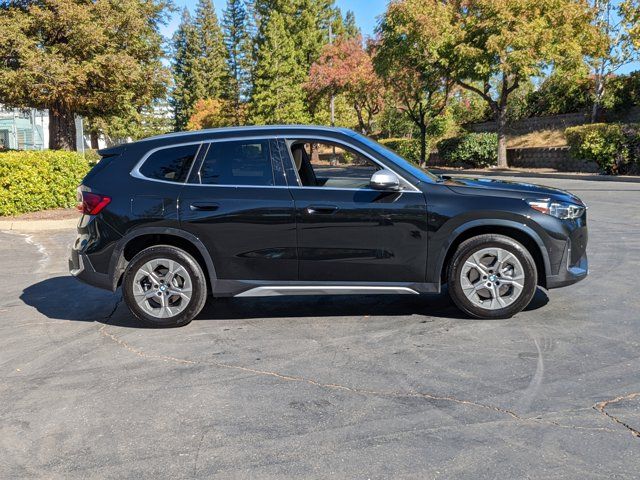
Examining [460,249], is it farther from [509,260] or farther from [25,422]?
[25,422]

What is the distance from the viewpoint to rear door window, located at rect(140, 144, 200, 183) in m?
5.50

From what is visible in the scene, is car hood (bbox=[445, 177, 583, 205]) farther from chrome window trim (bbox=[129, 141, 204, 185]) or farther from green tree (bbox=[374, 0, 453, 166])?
green tree (bbox=[374, 0, 453, 166])

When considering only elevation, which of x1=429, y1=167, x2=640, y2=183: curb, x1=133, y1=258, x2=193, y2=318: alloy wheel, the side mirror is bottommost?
x1=133, y1=258, x2=193, y2=318: alloy wheel

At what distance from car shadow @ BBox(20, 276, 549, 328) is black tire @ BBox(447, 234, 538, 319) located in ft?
0.74

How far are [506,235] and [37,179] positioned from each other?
36.5 ft

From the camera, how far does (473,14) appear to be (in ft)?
96.1

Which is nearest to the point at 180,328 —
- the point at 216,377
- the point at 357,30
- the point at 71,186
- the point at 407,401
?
the point at 216,377

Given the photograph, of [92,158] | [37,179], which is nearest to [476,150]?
[92,158]

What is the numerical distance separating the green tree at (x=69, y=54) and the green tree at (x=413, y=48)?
15.1 m

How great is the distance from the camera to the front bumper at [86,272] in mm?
5516

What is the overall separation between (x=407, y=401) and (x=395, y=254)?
1.77 metres

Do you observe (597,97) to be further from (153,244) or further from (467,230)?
(153,244)

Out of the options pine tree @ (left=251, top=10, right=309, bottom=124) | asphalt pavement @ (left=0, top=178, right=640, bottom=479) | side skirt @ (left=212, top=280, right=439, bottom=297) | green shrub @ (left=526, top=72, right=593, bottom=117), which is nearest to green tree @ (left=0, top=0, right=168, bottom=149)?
asphalt pavement @ (left=0, top=178, right=640, bottom=479)

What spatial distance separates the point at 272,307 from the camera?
608cm
